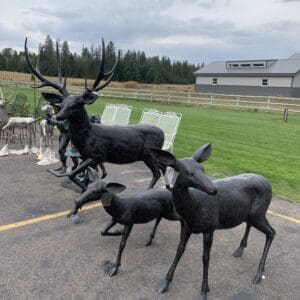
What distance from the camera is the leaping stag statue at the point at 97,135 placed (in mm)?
4837

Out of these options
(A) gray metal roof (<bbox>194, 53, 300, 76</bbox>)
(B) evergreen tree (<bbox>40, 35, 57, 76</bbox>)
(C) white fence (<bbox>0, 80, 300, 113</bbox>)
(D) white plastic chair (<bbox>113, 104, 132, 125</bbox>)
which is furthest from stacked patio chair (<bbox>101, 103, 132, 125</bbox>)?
(A) gray metal roof (<bbox>194, 53, 300, 76</bbox>)

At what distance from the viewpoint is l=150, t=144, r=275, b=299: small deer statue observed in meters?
2.91

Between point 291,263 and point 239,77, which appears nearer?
point 291,263

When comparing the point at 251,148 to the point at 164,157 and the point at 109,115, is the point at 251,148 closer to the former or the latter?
the point at 109,115

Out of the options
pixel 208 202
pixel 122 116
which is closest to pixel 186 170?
pixel 208 202

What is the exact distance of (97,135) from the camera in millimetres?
5113

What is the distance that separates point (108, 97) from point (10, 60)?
52815 millimetres

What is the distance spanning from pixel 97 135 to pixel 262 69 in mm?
44511

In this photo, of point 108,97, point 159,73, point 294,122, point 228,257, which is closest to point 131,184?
point 228,257

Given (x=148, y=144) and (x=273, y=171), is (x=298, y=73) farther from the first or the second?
(x=148, y=144)

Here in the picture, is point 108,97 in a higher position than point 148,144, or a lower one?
lower

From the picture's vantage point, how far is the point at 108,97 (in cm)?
3225

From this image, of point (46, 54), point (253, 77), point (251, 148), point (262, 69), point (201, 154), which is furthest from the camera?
point (262, 69)

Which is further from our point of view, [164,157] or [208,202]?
[208,202]
